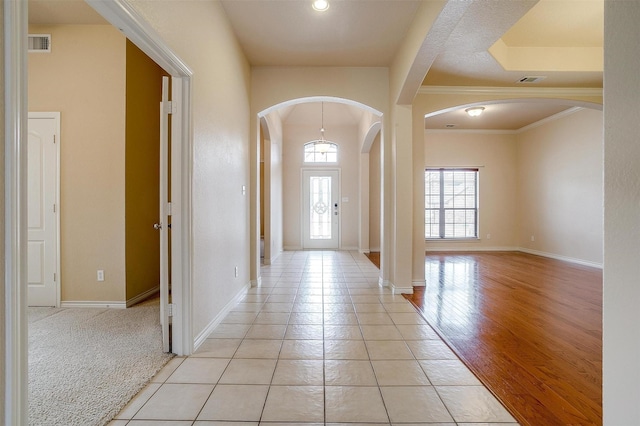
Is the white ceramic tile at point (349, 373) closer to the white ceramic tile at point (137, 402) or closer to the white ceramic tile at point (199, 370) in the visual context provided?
the white ceramic tile at point (199, 370)

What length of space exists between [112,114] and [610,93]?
4.02 meters

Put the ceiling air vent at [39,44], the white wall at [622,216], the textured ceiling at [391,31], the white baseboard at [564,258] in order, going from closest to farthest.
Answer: the white wall at [622,216], the textured ceiling at [391,31], the ceiling air vent at [39,44], the white baseboard at [564,258]

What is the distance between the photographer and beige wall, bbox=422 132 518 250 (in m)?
7.84

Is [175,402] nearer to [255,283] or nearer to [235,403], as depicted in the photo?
[235,403]

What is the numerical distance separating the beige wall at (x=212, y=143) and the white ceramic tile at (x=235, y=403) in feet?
2.30

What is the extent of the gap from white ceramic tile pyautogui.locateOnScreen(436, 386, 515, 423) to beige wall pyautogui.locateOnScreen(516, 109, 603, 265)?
5704 millimetres

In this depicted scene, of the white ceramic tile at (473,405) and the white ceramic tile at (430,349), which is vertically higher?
the white ceramic tile at (430,349)

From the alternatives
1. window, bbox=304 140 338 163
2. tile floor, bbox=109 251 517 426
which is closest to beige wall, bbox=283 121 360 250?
window, bbox=304 140 338 163

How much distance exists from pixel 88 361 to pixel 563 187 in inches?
327

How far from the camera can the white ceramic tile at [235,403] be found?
1.59 metres

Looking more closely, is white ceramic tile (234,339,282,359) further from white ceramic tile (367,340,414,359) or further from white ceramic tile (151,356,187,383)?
white ceramic tile (367,340,414,359)

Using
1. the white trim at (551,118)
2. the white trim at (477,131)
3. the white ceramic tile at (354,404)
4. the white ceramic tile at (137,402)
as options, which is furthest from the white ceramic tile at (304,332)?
the white trim at (551,118)

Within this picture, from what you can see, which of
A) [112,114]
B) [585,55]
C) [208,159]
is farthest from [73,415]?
[585,55]

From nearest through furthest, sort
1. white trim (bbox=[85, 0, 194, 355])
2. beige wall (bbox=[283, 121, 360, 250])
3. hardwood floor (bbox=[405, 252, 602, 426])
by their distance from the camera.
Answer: hardwood floor (bbox=[405, 252, 602, 426]) < white trim (bbox=[85, 0, 194, 355]) < beige wall (bbox=[283, 121, 360, 250])
